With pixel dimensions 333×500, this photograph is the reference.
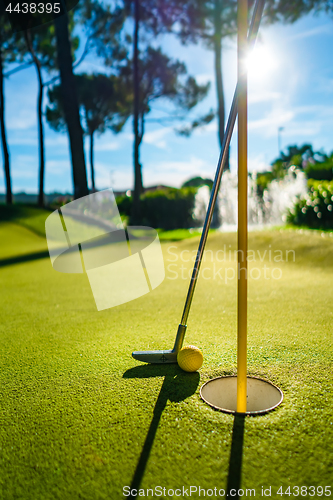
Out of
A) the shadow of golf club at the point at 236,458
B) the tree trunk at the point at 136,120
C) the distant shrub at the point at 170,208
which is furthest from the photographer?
the distant shrub at the point at 170,208

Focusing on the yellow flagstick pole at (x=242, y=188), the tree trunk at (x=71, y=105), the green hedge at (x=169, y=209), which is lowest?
the green hedge at (x=169, y=209)

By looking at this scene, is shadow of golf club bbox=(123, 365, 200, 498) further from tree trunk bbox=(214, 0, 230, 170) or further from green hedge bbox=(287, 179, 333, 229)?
tree trunk bbox=(214, 0, 230, 170)

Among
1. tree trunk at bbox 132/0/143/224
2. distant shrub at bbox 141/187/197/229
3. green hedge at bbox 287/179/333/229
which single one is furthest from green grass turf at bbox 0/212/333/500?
distant shrub at bbox 141/187/197/229

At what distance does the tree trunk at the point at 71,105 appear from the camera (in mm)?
10484

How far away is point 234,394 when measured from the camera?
1.87 metres

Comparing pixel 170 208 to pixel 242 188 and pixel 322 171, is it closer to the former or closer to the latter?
pixel 322 171

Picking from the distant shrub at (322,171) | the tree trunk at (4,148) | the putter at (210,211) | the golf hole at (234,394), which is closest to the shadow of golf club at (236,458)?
the golf hole at (234,394)

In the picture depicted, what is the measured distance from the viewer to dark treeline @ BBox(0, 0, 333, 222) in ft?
41.1

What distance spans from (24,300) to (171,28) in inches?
625

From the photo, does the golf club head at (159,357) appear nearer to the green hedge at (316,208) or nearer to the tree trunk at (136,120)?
the green hedge at (316,208)

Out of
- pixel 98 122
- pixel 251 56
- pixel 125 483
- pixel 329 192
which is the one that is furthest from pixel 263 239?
pixel 98 122

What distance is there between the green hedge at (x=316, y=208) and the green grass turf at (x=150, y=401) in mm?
5282

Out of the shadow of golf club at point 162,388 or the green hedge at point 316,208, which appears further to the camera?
the green hedge at point 316,208

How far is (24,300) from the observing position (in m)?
3.95
